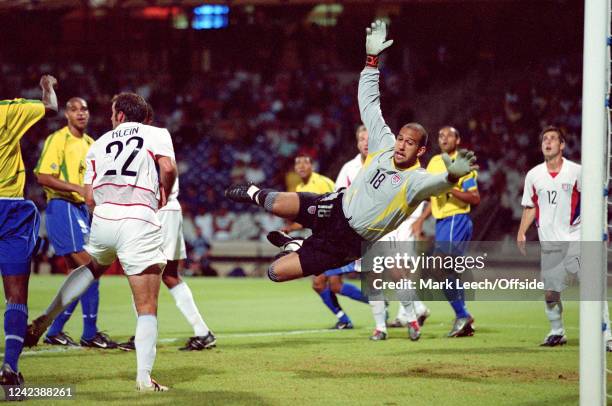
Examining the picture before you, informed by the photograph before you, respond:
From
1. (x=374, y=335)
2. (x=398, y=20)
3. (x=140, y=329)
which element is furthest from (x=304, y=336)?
(x=398, y=20)

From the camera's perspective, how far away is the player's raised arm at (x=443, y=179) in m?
6.51

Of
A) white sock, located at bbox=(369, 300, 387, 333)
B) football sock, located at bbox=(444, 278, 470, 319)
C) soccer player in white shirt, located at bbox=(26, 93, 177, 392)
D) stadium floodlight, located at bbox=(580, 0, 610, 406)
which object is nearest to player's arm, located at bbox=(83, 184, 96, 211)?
soccer player in white shirt, located at bbox=(26, 93, 177, 392)

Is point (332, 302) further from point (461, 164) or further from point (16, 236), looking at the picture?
point (461, 164)

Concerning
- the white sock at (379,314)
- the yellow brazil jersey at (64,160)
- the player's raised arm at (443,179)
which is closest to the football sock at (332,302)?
the white sock at (379,314)

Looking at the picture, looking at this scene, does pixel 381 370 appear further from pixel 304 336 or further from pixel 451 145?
pixel 451 145

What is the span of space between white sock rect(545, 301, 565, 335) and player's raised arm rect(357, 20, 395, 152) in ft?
10.6

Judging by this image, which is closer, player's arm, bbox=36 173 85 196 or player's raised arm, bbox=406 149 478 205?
player's raised arm, bbox=406 149 478 205

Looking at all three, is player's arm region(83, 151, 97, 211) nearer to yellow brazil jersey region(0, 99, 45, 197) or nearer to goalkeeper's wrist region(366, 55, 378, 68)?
yellow brazil jersey region(0, 99, 45, 197)

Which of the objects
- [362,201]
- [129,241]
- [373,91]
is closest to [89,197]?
[129,241]

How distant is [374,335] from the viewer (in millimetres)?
10719

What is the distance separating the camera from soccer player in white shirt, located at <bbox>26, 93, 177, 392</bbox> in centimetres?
702

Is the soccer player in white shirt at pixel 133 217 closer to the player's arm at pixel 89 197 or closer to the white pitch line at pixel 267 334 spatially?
the player's arm at pixel 89 197

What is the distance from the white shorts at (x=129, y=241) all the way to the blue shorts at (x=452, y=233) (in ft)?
17.6

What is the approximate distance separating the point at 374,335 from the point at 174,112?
2012cm
